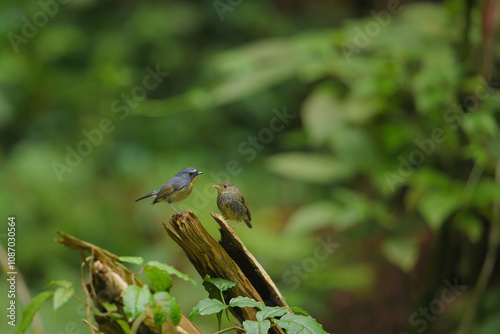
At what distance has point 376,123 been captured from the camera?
7.62ft

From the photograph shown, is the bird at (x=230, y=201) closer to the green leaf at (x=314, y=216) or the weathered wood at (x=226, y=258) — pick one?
the weathered wood at (x=226, y=258)

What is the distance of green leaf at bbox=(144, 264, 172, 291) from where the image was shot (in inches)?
46.4

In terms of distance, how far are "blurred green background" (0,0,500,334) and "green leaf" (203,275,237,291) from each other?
3.19 feet

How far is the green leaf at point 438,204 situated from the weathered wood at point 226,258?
820 mm

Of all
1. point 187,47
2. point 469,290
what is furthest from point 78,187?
point 469,290

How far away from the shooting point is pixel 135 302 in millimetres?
1063

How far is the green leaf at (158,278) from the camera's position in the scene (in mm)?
1178

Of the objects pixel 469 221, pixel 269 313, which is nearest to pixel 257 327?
pixel 269 313

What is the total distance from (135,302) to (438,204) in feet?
4.15

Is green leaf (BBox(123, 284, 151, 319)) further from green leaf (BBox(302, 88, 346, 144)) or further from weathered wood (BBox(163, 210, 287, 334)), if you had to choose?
green leaf (BBox(302, 88, 346, 144))

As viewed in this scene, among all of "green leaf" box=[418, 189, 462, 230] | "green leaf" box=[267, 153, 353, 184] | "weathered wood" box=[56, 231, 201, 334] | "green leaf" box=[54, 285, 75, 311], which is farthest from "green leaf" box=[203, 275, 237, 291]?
Answer: "green leaf" box=[267, 153, 353, 184]

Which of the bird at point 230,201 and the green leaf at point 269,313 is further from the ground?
the bird at point 230,201

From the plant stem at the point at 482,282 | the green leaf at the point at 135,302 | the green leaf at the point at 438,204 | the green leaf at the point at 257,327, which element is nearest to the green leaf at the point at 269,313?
the green leaf at the point at 257,327

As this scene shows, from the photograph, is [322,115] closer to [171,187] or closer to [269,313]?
[171,187]
